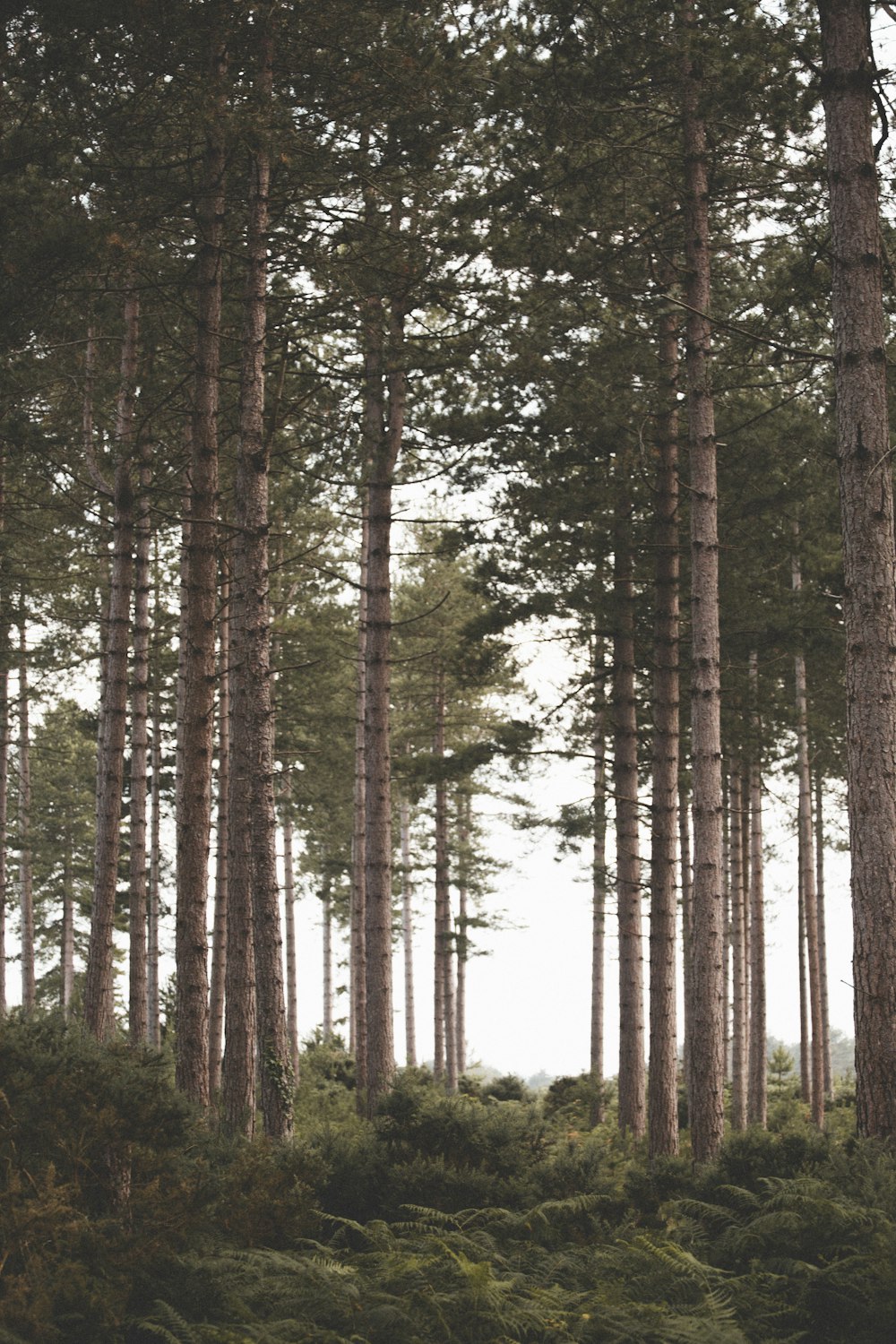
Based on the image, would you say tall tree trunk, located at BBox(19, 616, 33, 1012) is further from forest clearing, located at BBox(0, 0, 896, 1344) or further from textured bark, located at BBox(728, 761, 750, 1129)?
textured bark, located at BBox(728, 761, 750, 1129)

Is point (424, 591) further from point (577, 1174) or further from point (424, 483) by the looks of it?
point (577, 1174)

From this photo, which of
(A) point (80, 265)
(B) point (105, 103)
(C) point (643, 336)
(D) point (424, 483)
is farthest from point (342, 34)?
(D) point (424, 483)

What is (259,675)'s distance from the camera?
35.5 ft

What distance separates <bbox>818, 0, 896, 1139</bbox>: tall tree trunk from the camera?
743 centimetres

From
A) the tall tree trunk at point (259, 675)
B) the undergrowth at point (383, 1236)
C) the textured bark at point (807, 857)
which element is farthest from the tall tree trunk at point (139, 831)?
the textured bark at point (807, 857)

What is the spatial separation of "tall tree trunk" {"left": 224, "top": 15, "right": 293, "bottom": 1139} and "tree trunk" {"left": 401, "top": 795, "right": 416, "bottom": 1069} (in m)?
19.7

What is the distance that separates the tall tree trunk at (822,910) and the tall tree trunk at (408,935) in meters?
9.44

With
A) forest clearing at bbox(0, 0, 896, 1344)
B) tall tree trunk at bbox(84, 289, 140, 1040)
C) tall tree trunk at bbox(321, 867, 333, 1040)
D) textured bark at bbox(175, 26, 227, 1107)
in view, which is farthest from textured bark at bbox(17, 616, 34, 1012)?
textured bark at bbox(175, 26, 227, 1107)

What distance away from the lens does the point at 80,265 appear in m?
10.9

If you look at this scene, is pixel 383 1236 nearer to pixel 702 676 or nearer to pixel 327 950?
pixel 702 676

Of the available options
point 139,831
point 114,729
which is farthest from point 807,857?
point 114,729

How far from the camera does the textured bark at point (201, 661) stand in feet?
37.1

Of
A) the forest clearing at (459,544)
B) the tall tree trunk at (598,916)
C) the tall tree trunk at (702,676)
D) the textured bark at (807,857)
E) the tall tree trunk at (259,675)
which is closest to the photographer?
the forest clearing at (459,544)

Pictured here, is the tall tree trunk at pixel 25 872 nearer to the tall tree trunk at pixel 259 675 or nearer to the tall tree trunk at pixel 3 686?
the tall tree trunk at pixel 3 686
